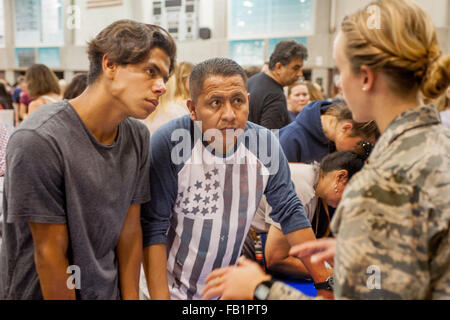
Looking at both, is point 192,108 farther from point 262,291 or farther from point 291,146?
point 291,146

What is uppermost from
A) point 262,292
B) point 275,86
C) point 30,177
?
point 275,86

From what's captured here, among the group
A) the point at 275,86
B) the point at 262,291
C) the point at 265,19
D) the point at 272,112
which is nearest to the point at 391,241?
the point at 262,291

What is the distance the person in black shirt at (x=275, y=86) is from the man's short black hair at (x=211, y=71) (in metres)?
1.18

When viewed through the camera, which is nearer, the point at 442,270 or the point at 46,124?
the point at 442,270

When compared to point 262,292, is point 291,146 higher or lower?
higher

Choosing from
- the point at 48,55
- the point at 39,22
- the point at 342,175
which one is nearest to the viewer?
the point at 342,175

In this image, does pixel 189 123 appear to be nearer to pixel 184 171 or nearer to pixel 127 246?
pixel 184 171

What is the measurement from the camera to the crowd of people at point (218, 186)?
62 cm

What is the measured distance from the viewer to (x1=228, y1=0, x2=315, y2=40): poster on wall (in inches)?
266

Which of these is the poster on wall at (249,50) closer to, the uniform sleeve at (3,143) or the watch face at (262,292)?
the uniform sleeve at (3,143)

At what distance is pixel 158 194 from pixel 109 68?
0.40 m

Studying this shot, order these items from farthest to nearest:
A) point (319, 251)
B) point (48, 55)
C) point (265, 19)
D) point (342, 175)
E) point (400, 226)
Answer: point (48, 55) < point (265, 19) < point (342, 175) < point (319, 251) < point (400, 226)

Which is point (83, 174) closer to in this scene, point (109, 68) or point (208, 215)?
point (109, 68)

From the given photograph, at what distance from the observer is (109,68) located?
3.14ft
